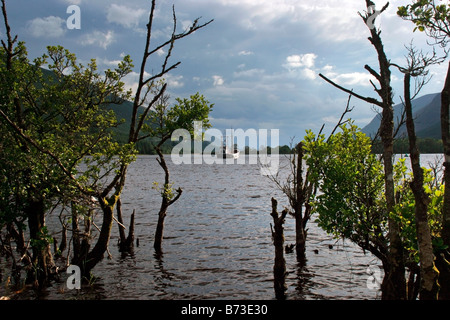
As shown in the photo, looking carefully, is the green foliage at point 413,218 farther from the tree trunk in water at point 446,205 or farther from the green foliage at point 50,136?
the green foliage at point 50,136

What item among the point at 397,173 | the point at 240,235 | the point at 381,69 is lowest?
the point at 240,235

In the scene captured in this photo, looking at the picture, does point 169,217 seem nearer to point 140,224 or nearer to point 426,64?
point 140,224

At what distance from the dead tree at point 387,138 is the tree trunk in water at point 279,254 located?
209 inches

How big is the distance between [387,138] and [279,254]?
8.20 metres

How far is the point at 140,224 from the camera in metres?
35.6

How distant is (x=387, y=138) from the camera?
9.55 metres

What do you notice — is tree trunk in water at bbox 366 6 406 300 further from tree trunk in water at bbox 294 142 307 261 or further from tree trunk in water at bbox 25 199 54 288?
tree trunk in water at bbox 25 199 54 288

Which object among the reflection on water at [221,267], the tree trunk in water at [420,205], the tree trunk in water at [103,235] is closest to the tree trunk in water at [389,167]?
the tree trunk in water at [420,205]

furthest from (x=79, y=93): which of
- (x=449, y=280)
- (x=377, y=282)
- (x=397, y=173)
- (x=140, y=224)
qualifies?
(x=140, y=224)

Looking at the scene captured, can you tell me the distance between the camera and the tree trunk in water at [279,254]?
15.3m

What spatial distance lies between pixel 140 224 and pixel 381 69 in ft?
102

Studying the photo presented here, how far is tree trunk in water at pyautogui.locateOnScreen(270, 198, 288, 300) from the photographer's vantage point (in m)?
15.3

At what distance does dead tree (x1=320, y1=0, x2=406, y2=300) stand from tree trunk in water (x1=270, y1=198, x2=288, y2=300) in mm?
5313

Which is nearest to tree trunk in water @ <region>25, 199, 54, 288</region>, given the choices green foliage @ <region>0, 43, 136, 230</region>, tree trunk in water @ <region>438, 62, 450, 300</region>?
green foliage @ <region>0, 43, 136, 230</region>
